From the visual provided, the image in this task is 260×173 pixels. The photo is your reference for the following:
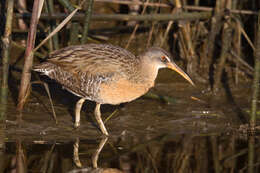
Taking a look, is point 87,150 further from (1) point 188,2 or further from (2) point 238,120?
(1) point 188,2

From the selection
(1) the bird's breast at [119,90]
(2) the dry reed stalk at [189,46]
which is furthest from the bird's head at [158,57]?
(2) the dry reed stalk at [189,46]

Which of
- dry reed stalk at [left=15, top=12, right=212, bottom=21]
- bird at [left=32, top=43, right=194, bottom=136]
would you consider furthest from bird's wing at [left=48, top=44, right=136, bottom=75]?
dry reed stalk at [left=15, top=12, right=212, bottom=21]

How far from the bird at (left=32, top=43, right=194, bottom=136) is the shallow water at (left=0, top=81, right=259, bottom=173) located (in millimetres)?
347

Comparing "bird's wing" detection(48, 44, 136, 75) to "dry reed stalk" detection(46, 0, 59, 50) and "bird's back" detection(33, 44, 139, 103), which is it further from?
"dry reed stalk" detection(46, 0, 59, 50)

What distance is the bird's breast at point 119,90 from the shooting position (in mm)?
6293

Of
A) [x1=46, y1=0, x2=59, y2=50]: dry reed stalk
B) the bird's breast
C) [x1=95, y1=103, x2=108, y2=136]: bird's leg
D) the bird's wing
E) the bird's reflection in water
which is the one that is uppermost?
[x1=46, y1=0, x2=59, y2=50]: dry reed stalk

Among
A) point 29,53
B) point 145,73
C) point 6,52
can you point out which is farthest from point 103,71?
point 6,52

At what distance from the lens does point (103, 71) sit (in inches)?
249

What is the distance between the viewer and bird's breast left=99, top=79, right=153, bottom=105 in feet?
20.6

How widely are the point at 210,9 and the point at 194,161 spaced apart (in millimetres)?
3010

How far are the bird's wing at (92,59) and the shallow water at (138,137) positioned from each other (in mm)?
706

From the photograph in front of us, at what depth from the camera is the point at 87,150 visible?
583cm

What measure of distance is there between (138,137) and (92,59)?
1021mm

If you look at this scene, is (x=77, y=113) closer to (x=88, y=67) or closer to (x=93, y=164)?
(x=88, y=67)
